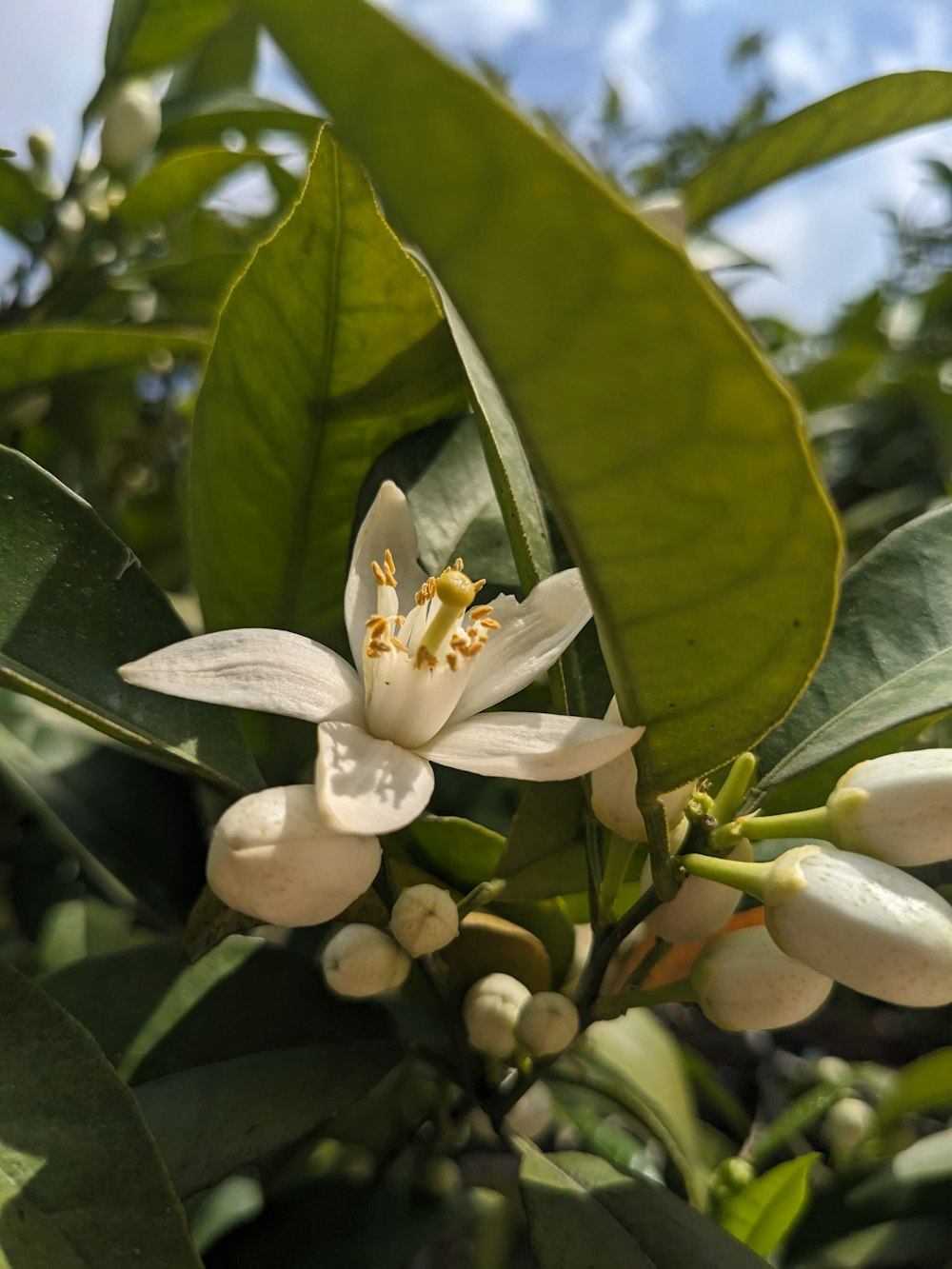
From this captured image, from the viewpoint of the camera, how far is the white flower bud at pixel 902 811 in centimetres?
49

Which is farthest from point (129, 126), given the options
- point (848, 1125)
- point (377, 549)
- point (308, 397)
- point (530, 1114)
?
point (848, 1125)

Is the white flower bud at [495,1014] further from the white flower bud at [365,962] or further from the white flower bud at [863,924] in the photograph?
the white flower bud at [863,924]

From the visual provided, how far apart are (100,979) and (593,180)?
596 mm

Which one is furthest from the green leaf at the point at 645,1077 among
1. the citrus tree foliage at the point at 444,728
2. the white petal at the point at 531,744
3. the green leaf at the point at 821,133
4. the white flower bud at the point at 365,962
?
the green leaf at the point at 821,133

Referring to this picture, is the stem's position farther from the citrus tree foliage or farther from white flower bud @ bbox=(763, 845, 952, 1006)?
white flower bud @ bbox=(763, 845, 952, 1006)

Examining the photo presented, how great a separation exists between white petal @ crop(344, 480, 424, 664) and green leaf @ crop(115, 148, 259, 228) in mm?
Answer: 712

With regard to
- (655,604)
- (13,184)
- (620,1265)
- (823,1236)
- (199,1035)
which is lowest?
(823,1236)

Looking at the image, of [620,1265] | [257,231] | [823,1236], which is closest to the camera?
[620,1265]

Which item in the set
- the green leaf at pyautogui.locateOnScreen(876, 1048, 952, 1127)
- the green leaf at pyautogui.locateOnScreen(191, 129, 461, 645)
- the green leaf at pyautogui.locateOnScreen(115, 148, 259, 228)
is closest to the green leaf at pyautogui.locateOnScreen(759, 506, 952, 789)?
the green leaf at pyautogui.locateOnScreen(191, 129, 461, 645)

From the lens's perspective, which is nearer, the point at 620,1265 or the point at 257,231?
the point at 620,1265

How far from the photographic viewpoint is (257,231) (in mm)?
1662

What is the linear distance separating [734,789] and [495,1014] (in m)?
0.23

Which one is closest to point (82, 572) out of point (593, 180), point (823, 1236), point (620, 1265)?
point (593, 180)

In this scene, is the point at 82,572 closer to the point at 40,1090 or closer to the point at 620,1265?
the point at 40,1090
